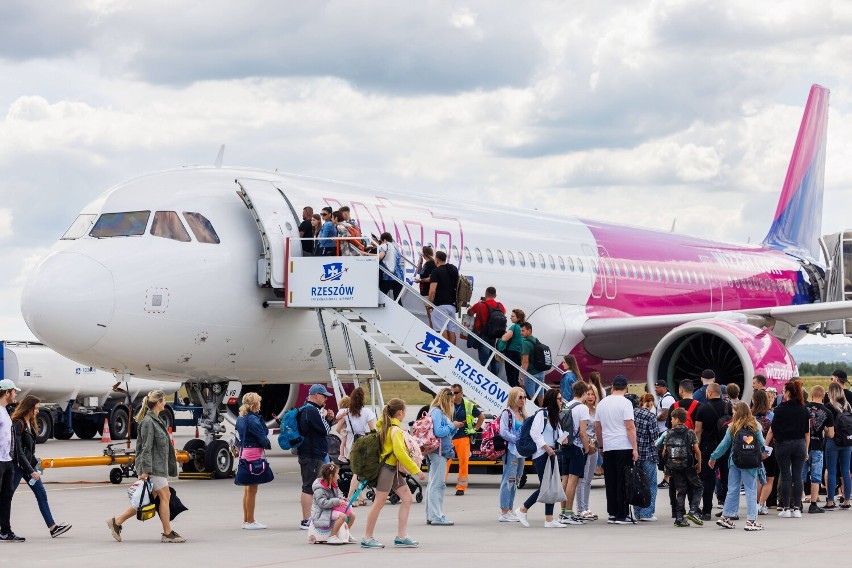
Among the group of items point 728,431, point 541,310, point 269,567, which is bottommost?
point 269,567

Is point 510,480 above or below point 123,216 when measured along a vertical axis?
below

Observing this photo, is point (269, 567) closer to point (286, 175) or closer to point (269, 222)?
point (269, 222)

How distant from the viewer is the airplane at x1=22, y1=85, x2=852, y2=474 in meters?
15.5

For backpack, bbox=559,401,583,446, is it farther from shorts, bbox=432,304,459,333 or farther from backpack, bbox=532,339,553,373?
backpack, bbox=532,339,553,373

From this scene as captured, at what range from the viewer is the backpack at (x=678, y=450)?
41.8 feet

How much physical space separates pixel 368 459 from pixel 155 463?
1887 millimetres

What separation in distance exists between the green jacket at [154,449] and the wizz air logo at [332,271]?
16.4 ft

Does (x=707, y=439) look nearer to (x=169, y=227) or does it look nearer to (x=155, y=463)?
(x=155, y=463)

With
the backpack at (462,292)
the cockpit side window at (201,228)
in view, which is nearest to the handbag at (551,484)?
the backpack at (462,292)

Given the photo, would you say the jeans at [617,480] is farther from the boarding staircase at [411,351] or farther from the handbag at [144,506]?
the handbag at [144,506]

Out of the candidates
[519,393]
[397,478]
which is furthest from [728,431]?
[397,478]

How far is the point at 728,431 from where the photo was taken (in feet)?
42.6

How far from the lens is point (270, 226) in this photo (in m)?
16.4

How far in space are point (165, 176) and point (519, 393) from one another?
20.7 ft
